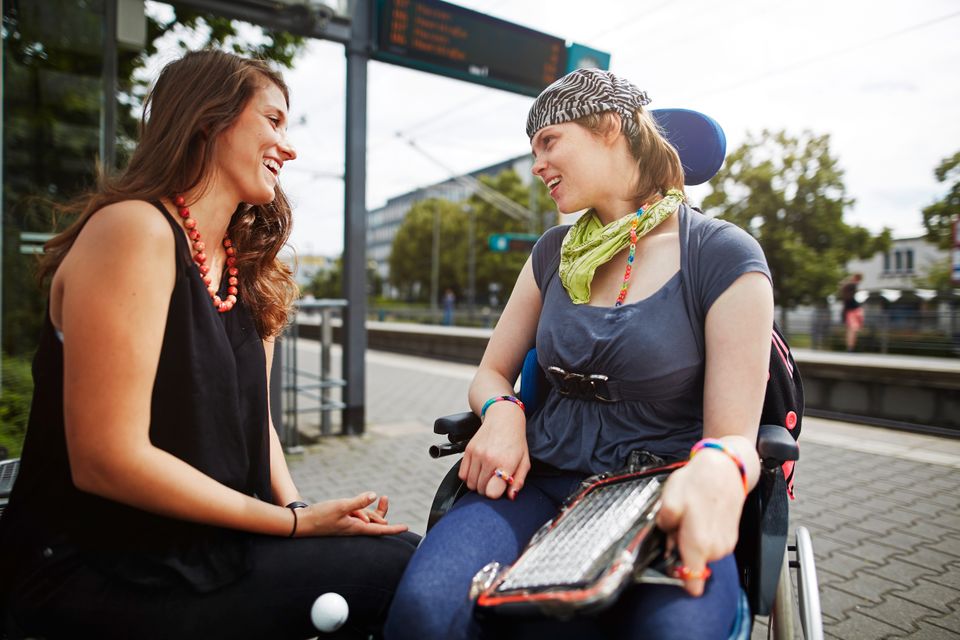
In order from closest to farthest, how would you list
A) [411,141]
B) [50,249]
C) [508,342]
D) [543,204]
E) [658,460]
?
[50,249] < [658,460] < [508,342] < [411,141] < [543,204]

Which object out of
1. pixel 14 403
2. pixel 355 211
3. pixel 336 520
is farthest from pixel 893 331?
pixel 336 520

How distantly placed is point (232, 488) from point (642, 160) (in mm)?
1313

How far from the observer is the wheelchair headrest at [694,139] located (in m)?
2.05

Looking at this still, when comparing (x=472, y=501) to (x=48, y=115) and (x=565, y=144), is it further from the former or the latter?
(x=48, y=115)

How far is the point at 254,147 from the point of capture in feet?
5.04

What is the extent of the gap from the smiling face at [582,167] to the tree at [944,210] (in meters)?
21.5

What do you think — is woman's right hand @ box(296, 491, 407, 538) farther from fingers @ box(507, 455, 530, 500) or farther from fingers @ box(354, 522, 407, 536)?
fingers @ box(507, 455, 530, 500)

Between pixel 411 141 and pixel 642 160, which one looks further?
pixel 411 141

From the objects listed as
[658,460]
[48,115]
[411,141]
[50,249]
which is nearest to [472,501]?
[658,460]

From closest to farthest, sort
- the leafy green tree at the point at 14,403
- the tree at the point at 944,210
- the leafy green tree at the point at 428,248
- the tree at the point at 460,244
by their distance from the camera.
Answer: the leafy green tree at the point at 14,403 < the tree at the point at 944,210 < the tree at the point at 460,244 < the leafy green tree at the point at 428,248

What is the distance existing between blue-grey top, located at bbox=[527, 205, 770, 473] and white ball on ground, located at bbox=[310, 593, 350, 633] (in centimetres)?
63

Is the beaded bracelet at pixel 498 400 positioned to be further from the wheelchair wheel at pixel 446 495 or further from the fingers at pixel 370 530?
the fingers at pixel 370 530

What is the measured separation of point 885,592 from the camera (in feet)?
10.2

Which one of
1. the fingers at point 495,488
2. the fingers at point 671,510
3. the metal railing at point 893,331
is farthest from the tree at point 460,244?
the fingers at point 671,510
